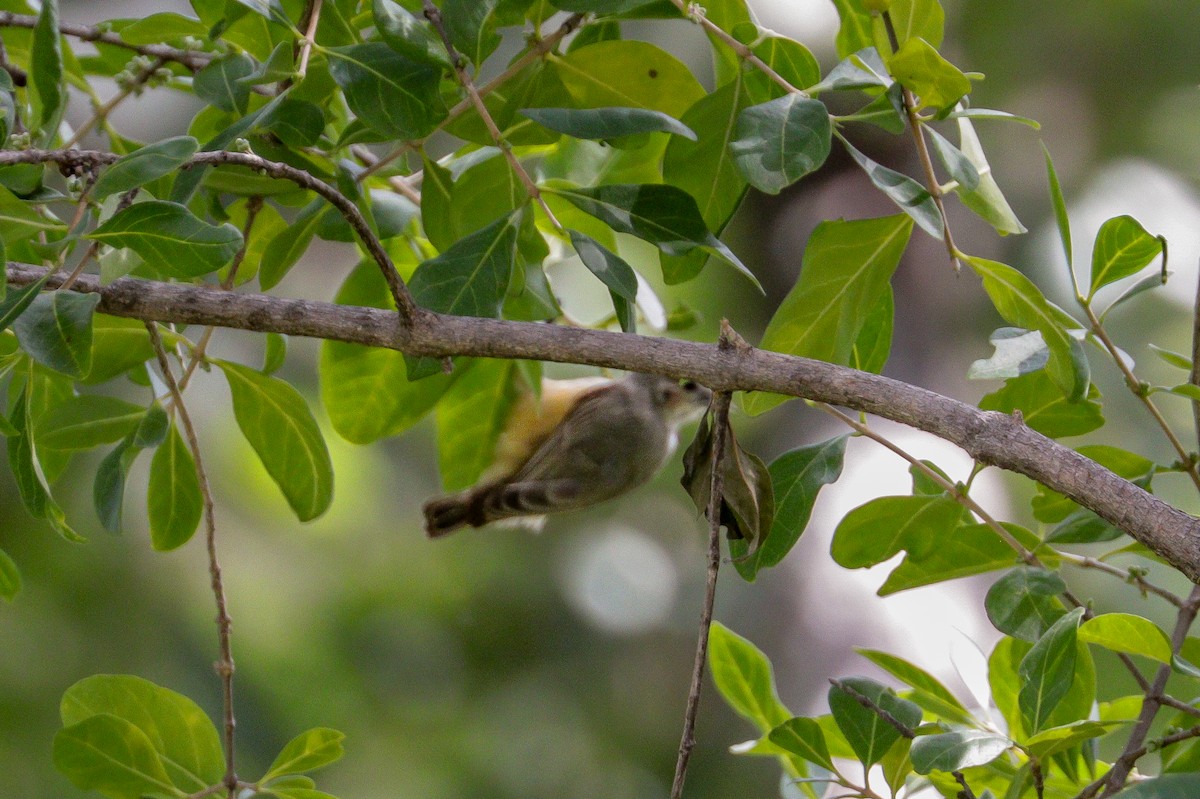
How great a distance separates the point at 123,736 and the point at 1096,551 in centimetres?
376

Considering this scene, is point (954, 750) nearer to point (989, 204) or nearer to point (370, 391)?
point (989, 204)

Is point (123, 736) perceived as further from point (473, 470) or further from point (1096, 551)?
point (1096, 551)

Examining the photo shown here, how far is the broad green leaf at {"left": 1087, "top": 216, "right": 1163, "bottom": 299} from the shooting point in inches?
41.6

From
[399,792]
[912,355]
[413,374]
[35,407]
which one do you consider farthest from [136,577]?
[413,374]

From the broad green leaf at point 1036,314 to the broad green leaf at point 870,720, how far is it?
0.32 metres

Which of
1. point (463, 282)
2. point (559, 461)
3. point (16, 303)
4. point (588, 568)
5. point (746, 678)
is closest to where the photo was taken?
point (16, 303)

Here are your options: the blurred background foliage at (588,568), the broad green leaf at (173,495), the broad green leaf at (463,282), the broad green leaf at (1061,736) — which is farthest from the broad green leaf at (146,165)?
the blurred background foliage at (588,568)

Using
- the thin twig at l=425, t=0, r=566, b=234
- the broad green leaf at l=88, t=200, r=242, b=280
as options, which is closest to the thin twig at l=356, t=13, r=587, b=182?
the thin twig at l=425, t=0, r=566, b=234

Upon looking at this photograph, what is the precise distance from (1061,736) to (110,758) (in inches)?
32.7

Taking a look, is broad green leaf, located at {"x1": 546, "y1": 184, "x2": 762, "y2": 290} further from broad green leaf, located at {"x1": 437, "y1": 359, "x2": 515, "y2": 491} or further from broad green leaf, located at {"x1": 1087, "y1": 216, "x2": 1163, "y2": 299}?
broad green leaf, located at {"x1": 437, "y1": 359, "x2": 515, "y2": 491}

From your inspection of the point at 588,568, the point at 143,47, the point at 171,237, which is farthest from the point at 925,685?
the point at 588,568

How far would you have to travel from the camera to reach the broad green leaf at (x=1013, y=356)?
37.3 inches

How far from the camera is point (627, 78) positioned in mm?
1080

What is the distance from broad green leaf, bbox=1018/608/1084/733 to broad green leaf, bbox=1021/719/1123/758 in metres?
0.02
